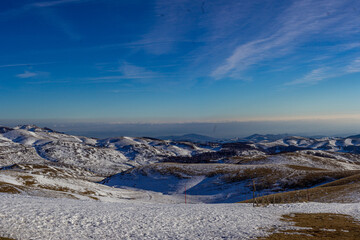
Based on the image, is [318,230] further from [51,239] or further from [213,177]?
[213,177]

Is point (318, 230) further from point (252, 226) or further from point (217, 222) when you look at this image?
point (217, 222)

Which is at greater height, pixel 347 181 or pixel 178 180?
pixel 347 181

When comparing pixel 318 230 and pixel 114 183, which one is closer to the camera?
pixel 318 230

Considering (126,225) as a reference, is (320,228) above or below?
below

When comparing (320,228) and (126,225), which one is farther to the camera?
(320,228)

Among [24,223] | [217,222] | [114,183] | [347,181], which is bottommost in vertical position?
[114,183]

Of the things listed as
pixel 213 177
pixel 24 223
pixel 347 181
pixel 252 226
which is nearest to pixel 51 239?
pixel 24 223

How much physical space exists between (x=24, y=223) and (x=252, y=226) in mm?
19535

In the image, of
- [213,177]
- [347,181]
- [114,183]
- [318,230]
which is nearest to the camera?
[318,230]

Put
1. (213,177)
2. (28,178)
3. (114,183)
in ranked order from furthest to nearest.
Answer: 1. (114,183)
2. (213,177)
3. (28,178)

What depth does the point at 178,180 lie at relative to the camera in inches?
4001

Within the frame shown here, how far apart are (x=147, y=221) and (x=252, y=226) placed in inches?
387

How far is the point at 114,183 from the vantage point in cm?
11381

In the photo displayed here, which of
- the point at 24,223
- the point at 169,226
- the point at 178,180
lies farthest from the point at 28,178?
the point at 169,226
